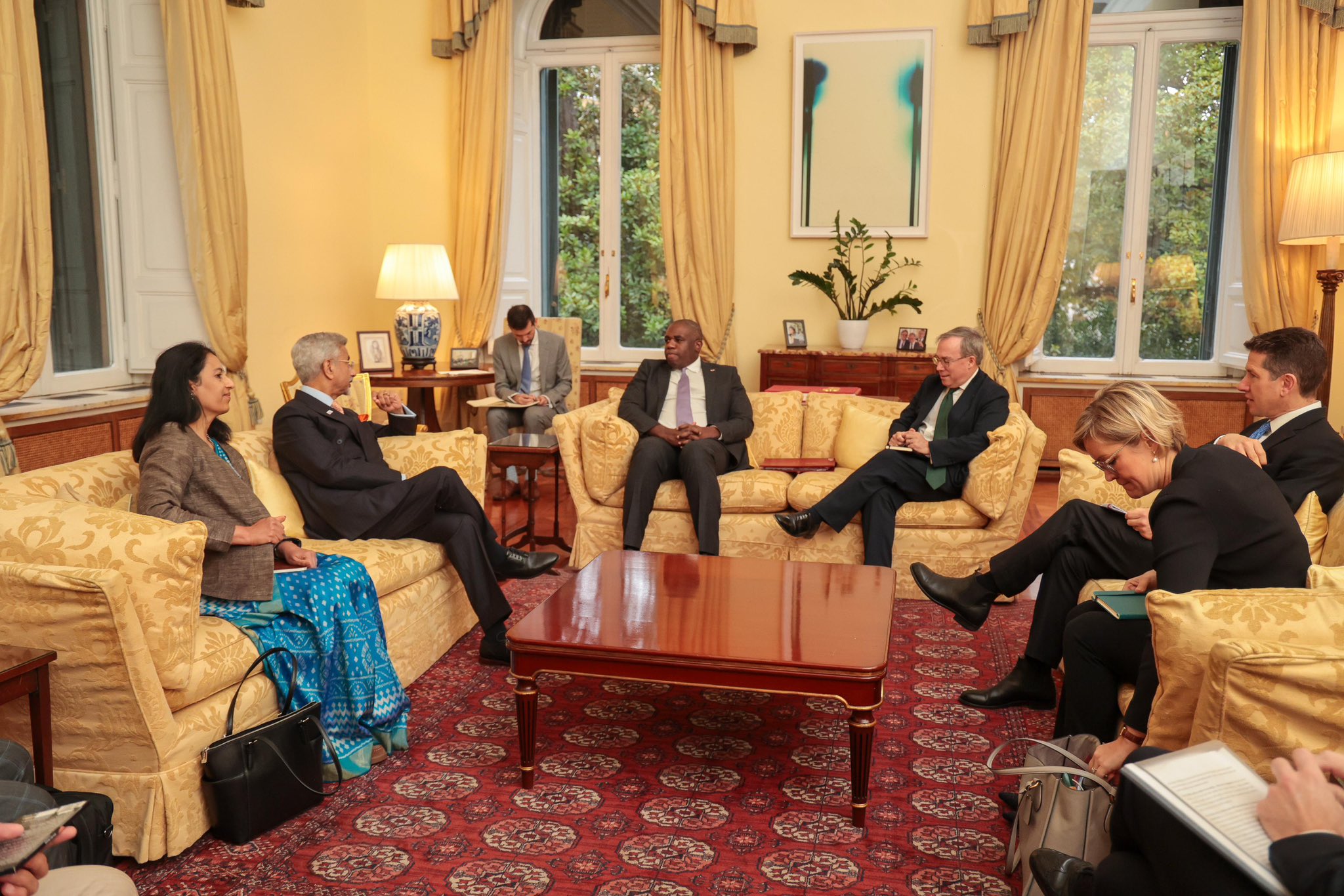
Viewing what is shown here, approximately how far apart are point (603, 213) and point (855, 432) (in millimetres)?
3423

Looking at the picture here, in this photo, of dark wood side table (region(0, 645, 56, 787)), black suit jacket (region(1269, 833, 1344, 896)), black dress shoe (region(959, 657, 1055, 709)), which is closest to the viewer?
black suit jacket (region(1269, 833, 1344, 896))

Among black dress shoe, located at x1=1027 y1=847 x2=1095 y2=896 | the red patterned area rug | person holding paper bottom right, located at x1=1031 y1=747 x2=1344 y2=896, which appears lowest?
the red patterned area rug

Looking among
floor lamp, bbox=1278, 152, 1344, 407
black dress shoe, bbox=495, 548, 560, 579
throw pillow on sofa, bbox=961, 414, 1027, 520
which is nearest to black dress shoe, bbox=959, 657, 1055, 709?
throw pillow on sofa, bbox=961, 414, 1027, 520

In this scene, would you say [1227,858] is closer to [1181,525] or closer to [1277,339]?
[1181,525]

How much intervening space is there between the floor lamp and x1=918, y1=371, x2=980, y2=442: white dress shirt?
7.89ft

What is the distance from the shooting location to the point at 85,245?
5305 mm

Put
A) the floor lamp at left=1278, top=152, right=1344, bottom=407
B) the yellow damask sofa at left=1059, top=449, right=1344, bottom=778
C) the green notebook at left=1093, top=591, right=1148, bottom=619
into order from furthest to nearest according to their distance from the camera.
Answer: the floor lamp at left=1278, top=152, right=1344, bottom=407, the green notebook at left=1093, top=591, right=1148, bottom=619, the yellow damask sofa at left=1059, top=449, right=1344, bottom=778

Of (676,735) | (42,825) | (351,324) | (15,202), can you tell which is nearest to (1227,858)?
(42,825)

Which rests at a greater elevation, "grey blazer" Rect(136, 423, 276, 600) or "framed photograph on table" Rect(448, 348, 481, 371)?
"framed photograph on table" Rect(448, 348, 481, 371)

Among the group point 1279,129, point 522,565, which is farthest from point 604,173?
point 1279,129

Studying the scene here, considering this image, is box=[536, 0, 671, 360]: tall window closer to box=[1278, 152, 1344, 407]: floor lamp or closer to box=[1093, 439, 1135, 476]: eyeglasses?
box=[1278, 152, 1344, 407]: floor lamp

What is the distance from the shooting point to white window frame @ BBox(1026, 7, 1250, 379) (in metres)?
6.83

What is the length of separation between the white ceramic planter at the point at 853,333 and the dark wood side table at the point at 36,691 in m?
5.45

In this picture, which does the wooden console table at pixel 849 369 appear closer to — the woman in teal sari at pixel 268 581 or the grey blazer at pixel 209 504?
the woman in teal sari at pixel 268 581
